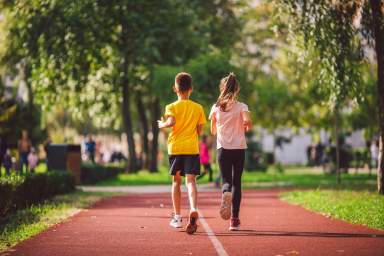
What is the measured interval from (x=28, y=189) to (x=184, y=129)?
5.95 metres

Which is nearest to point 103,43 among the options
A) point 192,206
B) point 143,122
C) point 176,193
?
point 143,122

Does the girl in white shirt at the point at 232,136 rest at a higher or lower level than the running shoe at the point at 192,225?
higher

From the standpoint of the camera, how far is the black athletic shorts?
10.9m

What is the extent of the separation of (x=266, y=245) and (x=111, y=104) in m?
31.4

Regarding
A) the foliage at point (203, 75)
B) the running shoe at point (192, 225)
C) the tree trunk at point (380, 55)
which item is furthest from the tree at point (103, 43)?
the running shoe at point (192, 225)

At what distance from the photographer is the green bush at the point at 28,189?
1366 centimetres

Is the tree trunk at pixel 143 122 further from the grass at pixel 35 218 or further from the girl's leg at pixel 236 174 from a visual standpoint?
the girl's leg at pixel 236 174

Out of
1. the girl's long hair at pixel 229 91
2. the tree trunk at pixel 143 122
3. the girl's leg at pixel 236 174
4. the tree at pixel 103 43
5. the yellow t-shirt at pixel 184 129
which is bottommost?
the girl's leg at pixel 236 174

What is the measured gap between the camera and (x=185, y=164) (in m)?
10.9

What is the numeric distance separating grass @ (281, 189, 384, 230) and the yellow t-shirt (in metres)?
2.79

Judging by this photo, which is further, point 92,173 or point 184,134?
point 92,173

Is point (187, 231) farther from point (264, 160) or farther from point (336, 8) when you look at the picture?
point (264, 160)

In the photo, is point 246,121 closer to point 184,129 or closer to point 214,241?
point 184,129

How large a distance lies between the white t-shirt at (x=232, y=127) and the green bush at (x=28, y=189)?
399 centimetres
